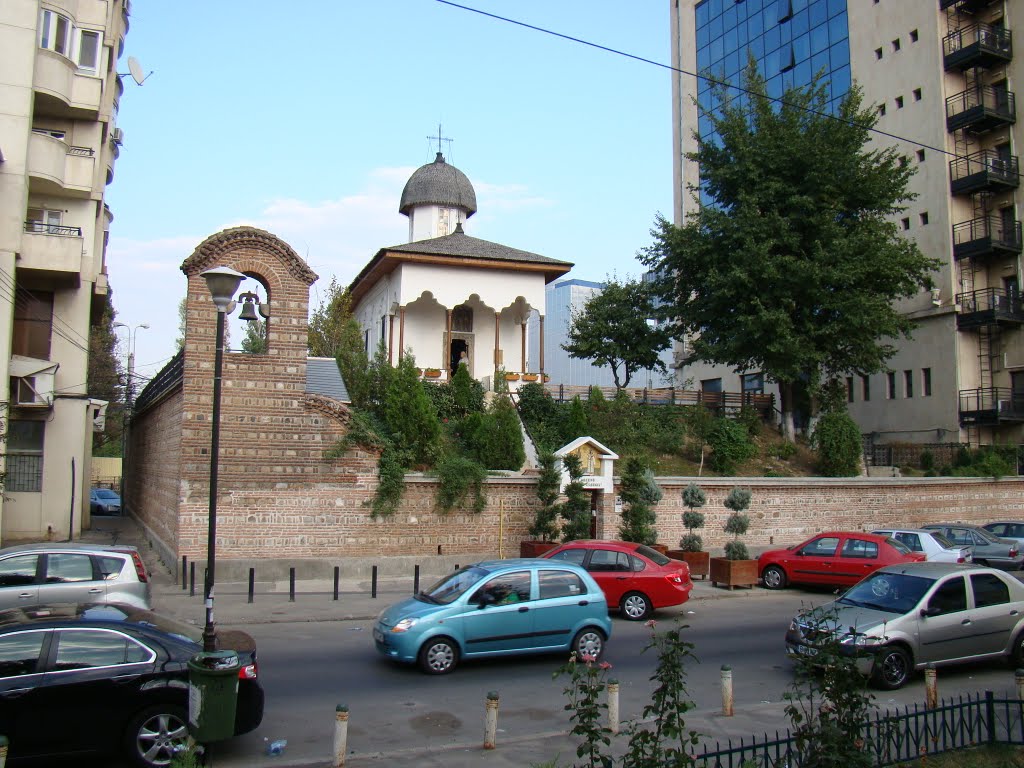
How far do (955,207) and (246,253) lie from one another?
32.8 metres

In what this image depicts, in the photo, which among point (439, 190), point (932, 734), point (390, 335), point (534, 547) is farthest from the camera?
point (439, 190)

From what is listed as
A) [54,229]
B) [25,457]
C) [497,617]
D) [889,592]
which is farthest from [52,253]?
[889,592]

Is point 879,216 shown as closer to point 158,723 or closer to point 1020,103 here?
point 1020,103

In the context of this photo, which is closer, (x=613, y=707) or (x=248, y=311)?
(x=613, y=707)

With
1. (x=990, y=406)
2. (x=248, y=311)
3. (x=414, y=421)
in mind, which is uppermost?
(x=248, y=311)

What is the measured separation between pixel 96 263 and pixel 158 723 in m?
25.0

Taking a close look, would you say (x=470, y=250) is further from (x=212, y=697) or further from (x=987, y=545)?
(x=212, y=697)

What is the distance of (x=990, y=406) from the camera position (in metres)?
→ 36.9

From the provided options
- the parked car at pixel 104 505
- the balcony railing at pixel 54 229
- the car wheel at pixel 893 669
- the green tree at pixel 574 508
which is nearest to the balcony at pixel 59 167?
the balcony railing at pixel 54 229

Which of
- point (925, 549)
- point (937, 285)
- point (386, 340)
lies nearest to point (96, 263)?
point (386, 340)

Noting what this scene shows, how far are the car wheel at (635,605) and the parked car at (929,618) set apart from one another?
15.0 ft

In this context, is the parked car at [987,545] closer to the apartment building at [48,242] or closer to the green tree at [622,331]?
the green tree at [622,331]

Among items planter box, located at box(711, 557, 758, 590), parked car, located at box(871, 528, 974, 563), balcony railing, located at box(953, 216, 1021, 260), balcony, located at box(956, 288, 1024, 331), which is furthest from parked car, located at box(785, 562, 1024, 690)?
balcony railing, located at box(953, 216, 1021, 260)

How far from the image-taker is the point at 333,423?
66.8 ft
